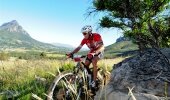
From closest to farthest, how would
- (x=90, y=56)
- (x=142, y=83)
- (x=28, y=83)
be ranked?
(x=142, y=83) → (x=90, y=56) → (x=28, y=83)

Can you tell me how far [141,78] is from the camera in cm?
702

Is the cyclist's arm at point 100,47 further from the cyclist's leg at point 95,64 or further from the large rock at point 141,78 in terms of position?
the large rock at point 141,78

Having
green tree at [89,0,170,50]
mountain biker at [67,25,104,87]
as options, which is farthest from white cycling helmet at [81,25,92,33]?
green tree at [89,0,170,50]

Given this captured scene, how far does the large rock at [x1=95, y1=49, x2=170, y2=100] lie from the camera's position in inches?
258

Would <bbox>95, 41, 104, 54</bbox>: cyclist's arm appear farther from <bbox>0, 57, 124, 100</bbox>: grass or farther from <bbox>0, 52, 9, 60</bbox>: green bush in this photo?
<bbox>0, 52, 9, 60</bbox>: green bush

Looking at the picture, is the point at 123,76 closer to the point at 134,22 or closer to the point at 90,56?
the point at 90,56

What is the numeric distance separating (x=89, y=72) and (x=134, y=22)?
24839 millimetres

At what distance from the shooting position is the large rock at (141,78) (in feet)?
21.5

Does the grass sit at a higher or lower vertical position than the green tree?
lower

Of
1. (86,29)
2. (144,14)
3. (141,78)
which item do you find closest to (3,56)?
(144,14)

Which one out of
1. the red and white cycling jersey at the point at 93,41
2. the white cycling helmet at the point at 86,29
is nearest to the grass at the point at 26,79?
the red and white cycling jersey at the point at 93,41

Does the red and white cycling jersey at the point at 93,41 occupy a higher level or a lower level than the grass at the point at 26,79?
higher

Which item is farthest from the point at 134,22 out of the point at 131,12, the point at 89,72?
the point at 89,72

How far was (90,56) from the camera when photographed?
330 inches
